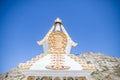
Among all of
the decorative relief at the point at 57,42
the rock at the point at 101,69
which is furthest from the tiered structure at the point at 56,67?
the rock at the point at 101,69

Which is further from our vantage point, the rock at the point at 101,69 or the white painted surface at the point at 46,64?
the rock at the point at 101,69

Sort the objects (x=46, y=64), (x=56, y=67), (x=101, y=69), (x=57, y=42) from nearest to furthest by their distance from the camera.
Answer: (x=56, y=67) < (x=46, y=64) < (x=57, y=42) < (x=101, y=69)

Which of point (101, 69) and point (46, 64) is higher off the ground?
point (101, 69)

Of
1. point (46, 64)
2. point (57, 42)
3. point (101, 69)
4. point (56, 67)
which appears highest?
point (101, 69)

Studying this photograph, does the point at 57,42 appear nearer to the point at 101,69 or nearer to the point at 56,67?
the point at 56,67

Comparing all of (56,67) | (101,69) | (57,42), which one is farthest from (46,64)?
(101,69)

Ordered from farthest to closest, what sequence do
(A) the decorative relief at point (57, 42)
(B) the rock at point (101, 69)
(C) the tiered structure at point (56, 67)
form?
1. (B) the rock at point (101, 69)
2. (A) the decorative relief at point (57, 42)
3. (C) the tiered structure at point (56, 67)

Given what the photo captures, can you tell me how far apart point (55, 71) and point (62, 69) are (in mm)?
289

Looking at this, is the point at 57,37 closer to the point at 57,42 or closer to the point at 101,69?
the point at 57,42

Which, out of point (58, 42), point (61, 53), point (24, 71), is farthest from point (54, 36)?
point (24, 71)

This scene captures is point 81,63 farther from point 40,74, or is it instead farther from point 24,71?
point 24,71

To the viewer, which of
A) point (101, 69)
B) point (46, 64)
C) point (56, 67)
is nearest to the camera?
point (56, 67)

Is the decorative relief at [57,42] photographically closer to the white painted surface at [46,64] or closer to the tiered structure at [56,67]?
the tiered structure at [56,67]

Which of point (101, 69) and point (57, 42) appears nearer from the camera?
point (57, 42)
